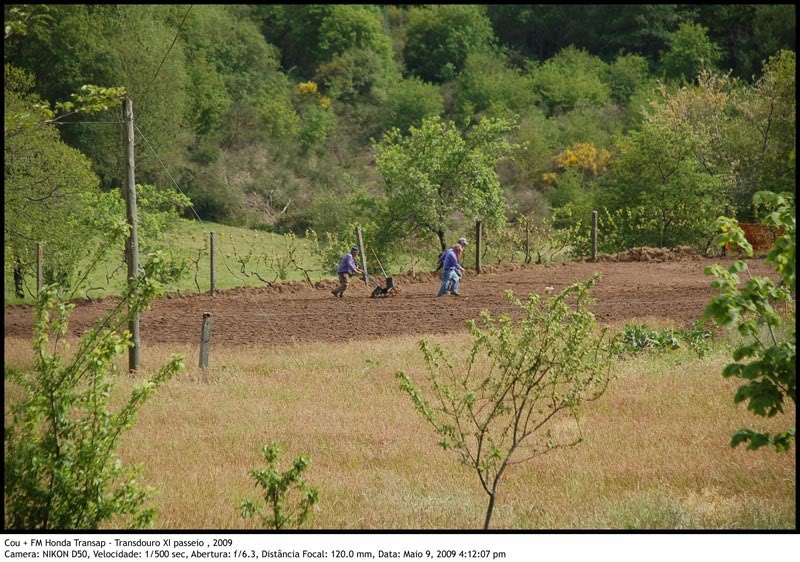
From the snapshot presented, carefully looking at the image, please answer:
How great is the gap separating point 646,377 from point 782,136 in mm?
24087

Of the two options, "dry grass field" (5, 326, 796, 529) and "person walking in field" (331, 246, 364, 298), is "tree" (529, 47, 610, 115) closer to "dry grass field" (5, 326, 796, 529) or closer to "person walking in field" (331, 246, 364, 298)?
"person walking in field" (331, 246, 364, 298)

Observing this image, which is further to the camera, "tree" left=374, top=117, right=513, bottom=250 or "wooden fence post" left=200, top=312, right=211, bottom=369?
"tree" left=374, top=117, right=513, bottom=250

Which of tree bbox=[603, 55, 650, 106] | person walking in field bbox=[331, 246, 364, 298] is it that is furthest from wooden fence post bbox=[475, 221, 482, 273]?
tree bbox=[603, 55, 650, 106]

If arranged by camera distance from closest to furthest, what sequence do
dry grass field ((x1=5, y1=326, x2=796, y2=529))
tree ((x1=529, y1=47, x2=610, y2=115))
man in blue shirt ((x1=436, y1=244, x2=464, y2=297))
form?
dry grass field ((x1=5, y1=326, x2=796, y2=529)) → man in blue shirt ((x1=436, y1=244, x2=464, y2=297)) → tree ((x1=529, y1=47, x2=610, y2=115))

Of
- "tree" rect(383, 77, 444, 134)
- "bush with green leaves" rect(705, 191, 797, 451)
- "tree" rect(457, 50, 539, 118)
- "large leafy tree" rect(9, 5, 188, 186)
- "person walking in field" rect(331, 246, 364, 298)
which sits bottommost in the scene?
"bush with green leaves" rect(705, 191, 797, 451)

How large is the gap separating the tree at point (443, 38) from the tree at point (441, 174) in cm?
2328

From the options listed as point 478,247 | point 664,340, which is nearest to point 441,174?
point 478,247

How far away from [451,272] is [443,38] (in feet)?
134

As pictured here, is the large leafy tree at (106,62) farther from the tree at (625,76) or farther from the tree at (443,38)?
the tree at (625,76)

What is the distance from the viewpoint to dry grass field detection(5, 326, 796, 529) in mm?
9984

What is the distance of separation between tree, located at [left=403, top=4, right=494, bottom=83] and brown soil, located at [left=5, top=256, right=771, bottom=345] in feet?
90.6

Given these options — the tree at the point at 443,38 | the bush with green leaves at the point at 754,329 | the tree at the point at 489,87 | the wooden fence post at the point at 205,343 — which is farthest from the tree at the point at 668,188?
the bush with green leaves at the point at 754,329

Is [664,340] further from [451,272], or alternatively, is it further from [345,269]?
[345,269]

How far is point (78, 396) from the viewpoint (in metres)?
7.33
